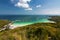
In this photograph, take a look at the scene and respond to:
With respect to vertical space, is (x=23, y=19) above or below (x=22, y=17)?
below

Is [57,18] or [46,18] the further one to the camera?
[57,18]

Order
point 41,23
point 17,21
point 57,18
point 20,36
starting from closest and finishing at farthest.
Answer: point 20,36 < point 17,21 < point 41,23 < point 57,18

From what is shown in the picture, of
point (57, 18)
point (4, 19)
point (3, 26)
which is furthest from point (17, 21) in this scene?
point (57, 18)

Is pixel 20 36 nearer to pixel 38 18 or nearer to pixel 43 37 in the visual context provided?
pixel 43 37

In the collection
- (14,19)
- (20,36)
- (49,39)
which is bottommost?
(49,39)

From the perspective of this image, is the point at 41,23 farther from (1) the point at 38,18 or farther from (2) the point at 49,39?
(2) the point at 49,39

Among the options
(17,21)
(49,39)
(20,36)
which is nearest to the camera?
(20,36)

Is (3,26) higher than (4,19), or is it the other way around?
(4,19)

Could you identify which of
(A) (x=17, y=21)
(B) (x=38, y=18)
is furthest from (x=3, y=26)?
(B) (x=38, y=18)

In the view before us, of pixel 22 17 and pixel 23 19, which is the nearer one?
pixel 23 19
